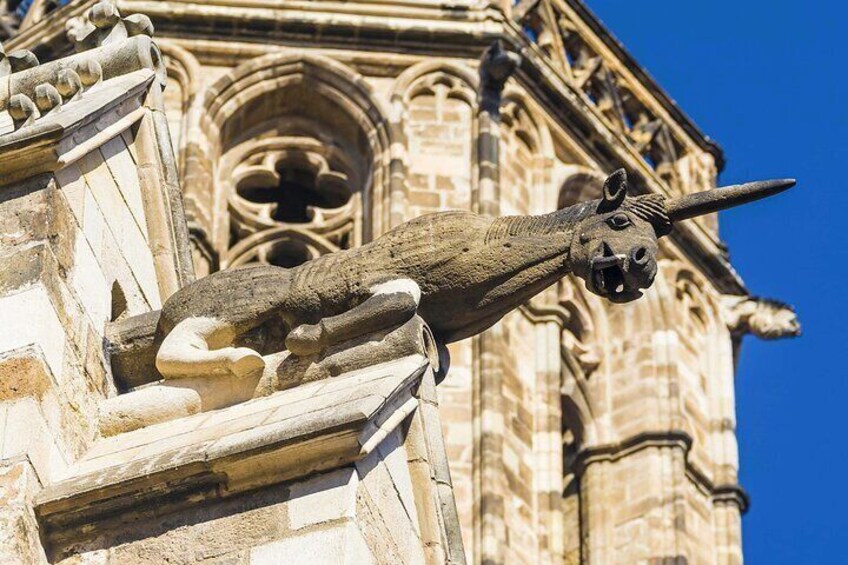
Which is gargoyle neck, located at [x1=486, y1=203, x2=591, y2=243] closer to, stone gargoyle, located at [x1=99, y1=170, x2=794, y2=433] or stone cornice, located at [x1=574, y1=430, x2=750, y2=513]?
stone gargoyle, located at [x1=99, y1=170, x2=794, y2=433]

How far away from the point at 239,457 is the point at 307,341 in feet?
2.26

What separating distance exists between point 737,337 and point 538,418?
3.92m

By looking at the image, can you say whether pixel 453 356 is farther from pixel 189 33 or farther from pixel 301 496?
pixel 301 496

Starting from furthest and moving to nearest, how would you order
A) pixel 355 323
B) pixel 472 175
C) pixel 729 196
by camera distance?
pixel 472 175 → pixel 729 196 → pixel 355 323

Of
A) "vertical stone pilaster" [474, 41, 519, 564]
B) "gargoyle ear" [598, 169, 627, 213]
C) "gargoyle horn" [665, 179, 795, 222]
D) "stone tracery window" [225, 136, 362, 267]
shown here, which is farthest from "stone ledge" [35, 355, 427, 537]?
"stone tracery window" [225, 136, 362, 267]

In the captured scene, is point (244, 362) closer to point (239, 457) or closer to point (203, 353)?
point (203, 353)

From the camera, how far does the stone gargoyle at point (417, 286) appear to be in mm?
9094

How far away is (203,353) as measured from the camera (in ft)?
30.2

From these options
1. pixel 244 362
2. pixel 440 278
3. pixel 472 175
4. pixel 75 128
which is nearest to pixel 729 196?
pixel 440 278

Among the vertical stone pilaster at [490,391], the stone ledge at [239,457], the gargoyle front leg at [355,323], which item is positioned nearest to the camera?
the stone ledge at [239,457]

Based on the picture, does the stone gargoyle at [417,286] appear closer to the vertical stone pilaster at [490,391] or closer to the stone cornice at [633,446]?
the vertical stone pilaster at [490,391]

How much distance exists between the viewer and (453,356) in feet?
66.1

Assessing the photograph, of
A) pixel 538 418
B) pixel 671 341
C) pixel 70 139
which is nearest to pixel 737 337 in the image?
pixel 671 341

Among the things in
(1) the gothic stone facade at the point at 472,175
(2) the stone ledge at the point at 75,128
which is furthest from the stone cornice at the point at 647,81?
(2) the stone ledge at the point at 75,128
